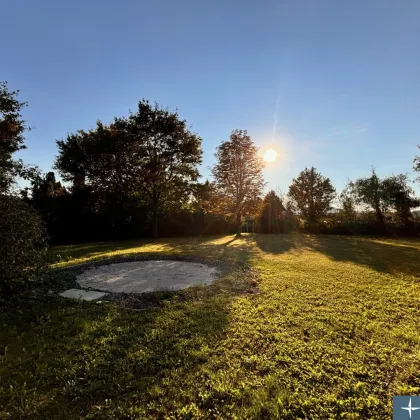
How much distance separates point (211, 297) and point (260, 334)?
177 cm

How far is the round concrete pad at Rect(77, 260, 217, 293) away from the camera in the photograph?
585cm

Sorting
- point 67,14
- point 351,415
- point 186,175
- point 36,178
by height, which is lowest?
point 351,415

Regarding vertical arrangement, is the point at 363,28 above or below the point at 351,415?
above

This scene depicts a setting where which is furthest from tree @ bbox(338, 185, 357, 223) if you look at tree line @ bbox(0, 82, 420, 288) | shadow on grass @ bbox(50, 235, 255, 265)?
shadow on grass @ bbox(50, 235, 255, 265)

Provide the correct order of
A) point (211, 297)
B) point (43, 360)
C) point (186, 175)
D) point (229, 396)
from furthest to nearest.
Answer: point (186, 175), point (211, 297), point (43, 360), point (229, 396)

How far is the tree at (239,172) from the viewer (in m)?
20.7

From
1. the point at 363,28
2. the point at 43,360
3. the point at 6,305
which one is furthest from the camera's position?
the point at 363,28

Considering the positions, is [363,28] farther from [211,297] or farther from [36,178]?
[36,178]

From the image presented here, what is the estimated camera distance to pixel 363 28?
21.5 feet

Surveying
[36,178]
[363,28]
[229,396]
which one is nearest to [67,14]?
[36,178]

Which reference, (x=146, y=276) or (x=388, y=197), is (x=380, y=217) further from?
(x=146, y=276)

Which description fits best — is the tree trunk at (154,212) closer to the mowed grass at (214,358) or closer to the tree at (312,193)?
the mowed grass at (214,358)

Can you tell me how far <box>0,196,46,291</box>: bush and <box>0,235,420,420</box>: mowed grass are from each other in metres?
0.56

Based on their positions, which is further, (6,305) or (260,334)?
(6,305)
